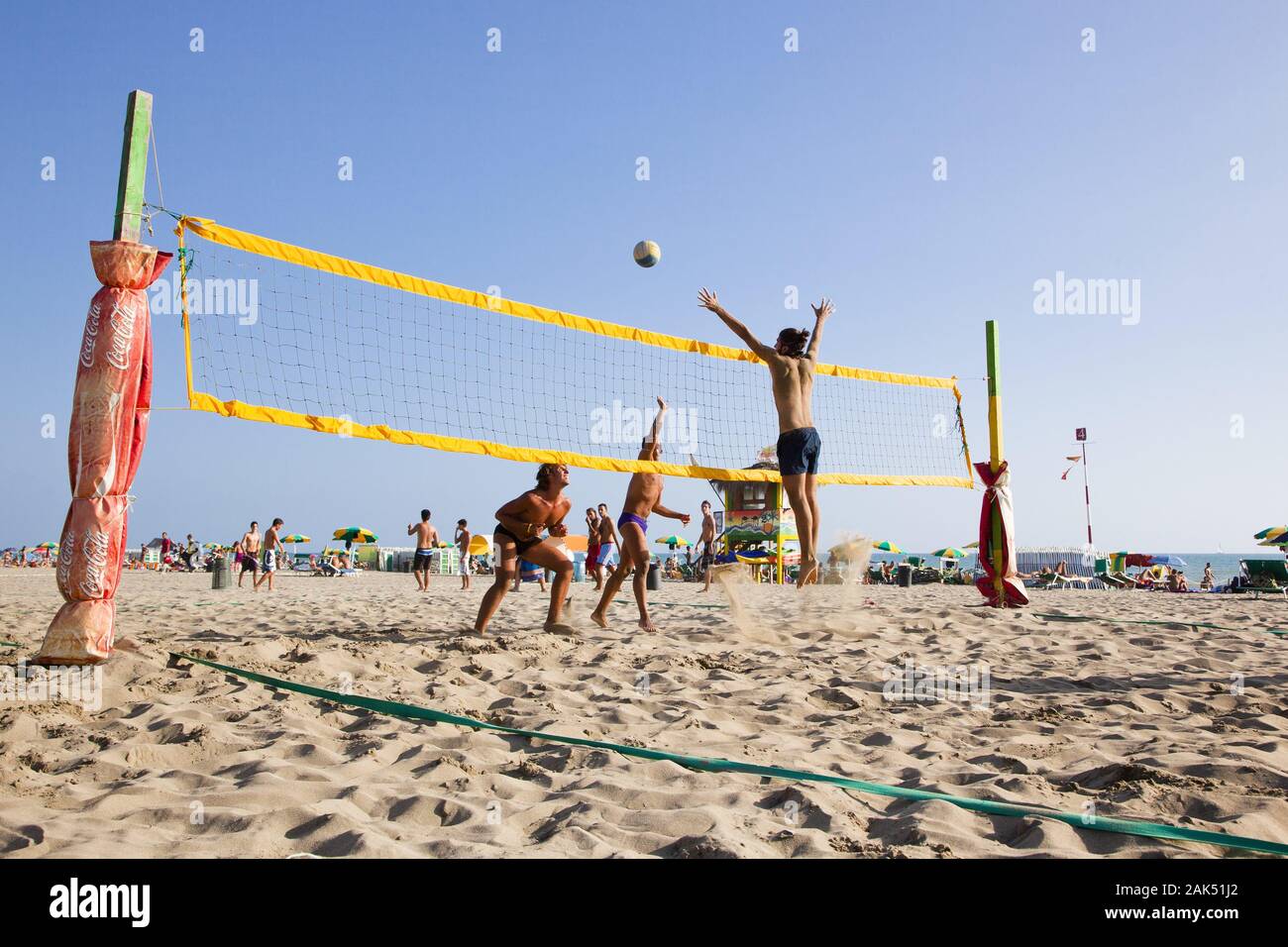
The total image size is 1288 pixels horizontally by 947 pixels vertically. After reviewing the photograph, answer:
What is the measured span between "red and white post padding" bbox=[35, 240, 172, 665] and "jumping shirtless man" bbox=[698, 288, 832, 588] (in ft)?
10.6

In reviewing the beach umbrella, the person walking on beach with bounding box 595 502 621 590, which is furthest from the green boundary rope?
the beach umbrella

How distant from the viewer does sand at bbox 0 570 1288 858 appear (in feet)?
6.21

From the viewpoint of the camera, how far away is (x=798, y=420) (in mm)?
5352

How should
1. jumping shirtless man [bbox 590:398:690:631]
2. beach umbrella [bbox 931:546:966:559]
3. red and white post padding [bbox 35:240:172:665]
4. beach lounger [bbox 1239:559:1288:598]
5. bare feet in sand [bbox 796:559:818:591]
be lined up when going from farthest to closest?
1. beach umbrella [bbox 931:546:966:559]
2. beach lounger [bbox 1239:559:1288:598]
3. jumping shirtless man [bbox 590:398:690:631]
4. bare feet in sand [bbox 796:559:818:591]
5. red and white post padding [bbox 35:240:172:665]

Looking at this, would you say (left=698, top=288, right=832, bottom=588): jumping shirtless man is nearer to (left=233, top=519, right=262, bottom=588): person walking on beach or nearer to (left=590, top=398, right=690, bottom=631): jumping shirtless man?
(left=590, top=398, right=690, bottom=631): jumping shirtless man

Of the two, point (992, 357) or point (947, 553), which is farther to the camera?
point (947, 553)

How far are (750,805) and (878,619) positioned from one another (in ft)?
15.5

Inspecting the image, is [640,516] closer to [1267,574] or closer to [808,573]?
[808,573]

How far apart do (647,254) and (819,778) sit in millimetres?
5205

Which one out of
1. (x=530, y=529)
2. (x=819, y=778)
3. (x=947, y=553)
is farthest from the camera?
(x=947, y=553)

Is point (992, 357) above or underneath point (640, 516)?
above

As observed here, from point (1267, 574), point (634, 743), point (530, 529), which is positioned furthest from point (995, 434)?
point (1267, 574)
